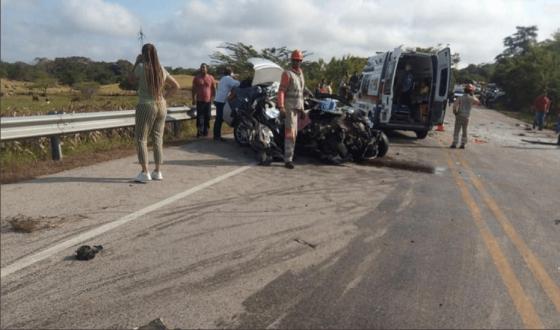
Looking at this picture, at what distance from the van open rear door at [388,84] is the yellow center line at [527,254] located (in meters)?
5.65

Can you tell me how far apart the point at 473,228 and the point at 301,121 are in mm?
4432

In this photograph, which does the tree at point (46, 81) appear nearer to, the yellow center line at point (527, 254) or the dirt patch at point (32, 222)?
the dirt patch at point (32, 222)

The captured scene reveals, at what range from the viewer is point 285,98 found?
8.34 m

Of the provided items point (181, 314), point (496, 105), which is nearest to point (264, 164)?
point (181, 314)

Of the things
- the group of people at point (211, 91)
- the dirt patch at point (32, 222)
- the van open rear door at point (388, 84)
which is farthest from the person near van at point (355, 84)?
the dirt patch at point (32, 222)

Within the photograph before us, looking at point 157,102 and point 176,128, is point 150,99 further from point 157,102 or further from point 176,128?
point 176,128

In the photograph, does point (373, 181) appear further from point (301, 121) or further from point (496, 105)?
point (496, 105)

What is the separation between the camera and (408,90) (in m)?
14.4

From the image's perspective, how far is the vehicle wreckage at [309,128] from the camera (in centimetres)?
894

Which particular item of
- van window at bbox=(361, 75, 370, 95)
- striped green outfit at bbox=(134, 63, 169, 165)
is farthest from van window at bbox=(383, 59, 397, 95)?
striped green outfit at bbox=(134, 63, 169, 165)

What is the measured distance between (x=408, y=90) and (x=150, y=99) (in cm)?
1001

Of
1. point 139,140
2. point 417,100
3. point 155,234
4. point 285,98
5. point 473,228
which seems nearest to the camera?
point 155,234

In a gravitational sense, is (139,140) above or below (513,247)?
above

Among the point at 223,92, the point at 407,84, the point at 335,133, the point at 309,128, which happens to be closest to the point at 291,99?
the point at 309,128
